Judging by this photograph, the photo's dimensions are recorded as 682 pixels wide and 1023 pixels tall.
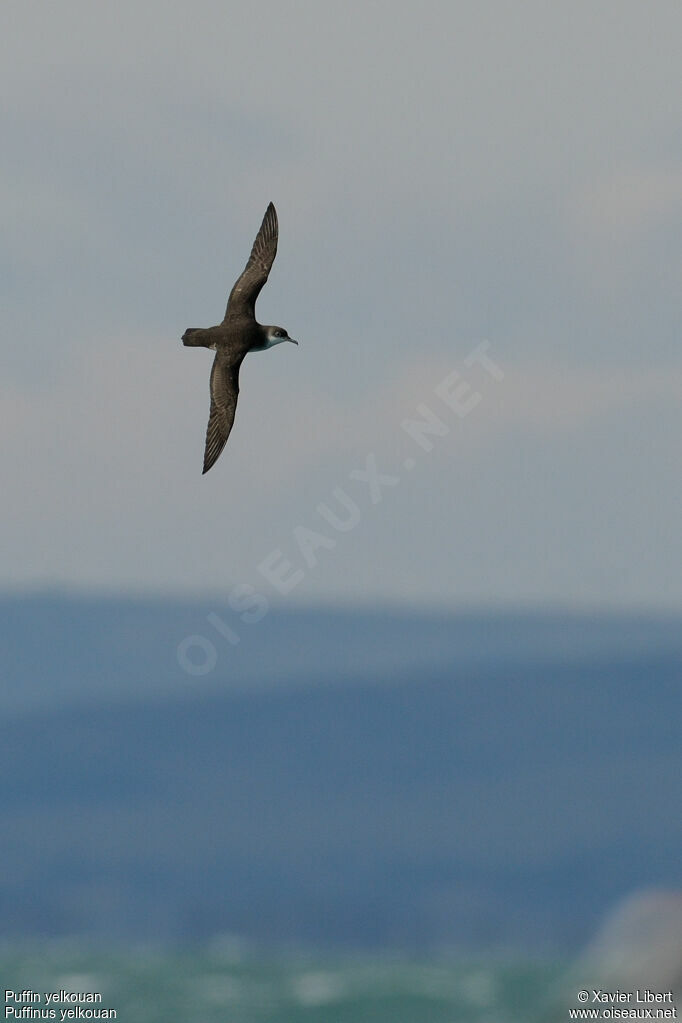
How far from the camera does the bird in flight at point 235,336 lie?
27359 millimetres

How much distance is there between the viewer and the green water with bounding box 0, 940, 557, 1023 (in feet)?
110

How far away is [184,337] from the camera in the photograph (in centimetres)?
2780

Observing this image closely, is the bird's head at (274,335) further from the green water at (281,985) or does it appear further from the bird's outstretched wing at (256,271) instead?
the green water at (281,985)

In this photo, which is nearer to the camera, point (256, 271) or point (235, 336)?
point (235, 336)

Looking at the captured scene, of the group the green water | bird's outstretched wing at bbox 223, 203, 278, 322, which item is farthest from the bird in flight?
the green water

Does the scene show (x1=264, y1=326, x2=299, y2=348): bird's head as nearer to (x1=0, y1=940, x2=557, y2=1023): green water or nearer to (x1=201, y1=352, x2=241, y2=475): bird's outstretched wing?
(x1=201, y1=352, x2=241, y2=475): bird's outstretched wing

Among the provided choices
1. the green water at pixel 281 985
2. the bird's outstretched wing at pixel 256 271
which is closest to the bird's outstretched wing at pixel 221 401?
the bird's outstretched wing at pixel 256 271

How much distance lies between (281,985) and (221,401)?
55.1ft

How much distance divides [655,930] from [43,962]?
15.9 metres

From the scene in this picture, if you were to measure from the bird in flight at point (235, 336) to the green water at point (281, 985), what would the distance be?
12025 millimetres

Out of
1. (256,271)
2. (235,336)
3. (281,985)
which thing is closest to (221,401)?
(235,336)

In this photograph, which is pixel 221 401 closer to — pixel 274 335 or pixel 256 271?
pixel 274 335

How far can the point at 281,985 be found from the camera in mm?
37375

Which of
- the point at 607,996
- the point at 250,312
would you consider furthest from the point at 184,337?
the point at 607,996
